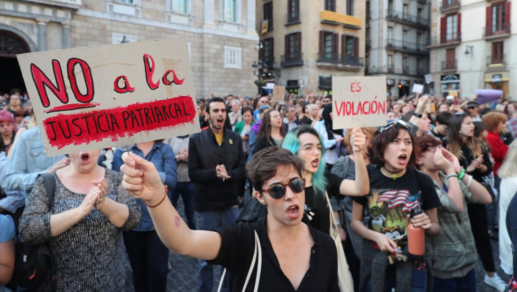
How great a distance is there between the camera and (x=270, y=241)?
6.00 feet

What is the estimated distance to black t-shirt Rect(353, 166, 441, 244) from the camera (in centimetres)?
269

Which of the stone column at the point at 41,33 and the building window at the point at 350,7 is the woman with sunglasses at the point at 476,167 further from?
the building window at the point at 350,7

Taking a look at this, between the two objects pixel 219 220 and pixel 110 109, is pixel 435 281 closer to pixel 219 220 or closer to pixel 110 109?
pixel 219 220

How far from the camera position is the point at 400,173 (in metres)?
2.79

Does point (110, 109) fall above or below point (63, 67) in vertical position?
below

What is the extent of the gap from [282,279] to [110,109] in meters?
1.12

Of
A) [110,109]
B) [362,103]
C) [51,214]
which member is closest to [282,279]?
[110,109]

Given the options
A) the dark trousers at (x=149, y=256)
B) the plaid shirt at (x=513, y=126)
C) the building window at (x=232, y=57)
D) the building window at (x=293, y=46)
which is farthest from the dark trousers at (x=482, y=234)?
the building window at (x=293, y=46)

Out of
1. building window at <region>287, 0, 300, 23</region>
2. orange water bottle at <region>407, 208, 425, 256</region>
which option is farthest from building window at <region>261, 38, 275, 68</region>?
orange water bottle at <region>407, 208, 425, 256</region>

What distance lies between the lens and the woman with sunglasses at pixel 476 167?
421cm

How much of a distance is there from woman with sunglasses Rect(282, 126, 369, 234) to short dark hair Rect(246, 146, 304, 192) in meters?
0.75

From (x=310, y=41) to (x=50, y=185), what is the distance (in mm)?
28418

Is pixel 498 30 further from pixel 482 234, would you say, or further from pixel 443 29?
pixel 482 234

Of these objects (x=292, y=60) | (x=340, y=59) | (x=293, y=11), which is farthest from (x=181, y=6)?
(x=340, y=59)
